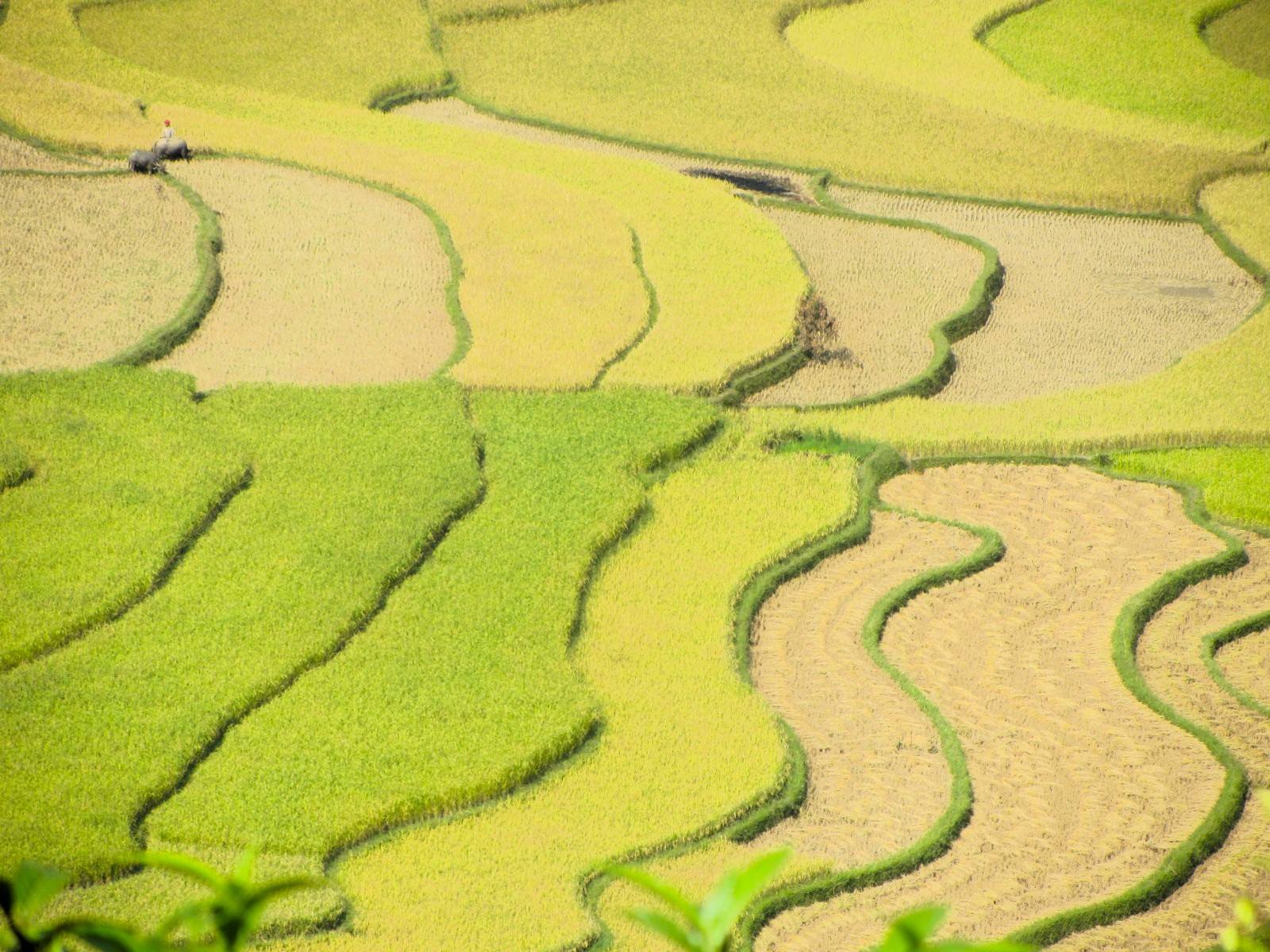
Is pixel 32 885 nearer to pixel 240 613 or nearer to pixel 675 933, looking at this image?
pixel 675 933

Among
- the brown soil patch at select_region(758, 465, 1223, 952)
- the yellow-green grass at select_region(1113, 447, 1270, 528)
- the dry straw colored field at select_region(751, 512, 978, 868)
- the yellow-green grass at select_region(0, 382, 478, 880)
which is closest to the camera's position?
the yellow-green grass at select_region(0, 382, 478, 880)

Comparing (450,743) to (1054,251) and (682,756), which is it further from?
(1054,251)

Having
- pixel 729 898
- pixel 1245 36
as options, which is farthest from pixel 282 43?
pixel 729 898

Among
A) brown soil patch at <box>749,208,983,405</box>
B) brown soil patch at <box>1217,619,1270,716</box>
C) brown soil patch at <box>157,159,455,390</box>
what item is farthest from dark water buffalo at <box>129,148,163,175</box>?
brown soil patch at <box>1217,619,1270,716</box>

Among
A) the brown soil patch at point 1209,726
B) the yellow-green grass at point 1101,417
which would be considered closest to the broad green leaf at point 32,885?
the brown soil patch at point 1209,726

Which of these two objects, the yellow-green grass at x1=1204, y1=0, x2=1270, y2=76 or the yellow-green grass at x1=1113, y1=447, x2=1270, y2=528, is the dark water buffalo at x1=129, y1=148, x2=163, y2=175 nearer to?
the yellow-green grass at x1=1113, y1=447, x2=1270, y2=528

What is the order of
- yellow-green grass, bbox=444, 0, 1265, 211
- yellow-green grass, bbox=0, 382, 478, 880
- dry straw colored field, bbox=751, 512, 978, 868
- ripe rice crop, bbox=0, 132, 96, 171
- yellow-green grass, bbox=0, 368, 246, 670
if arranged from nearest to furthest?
yellow-green grass, bbox=0, 382, 478, 880 → dry straw colored field, bbox=751, 512, 978, 868 → yellow-green grass, bbox=0, 368, 246, 670 → ripe rice crop, bbox=0, 132, 96, 171 → yellow-green grass, bbox=444, 0, 1265, 211

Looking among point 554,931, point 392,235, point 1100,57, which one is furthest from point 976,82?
point 554,931

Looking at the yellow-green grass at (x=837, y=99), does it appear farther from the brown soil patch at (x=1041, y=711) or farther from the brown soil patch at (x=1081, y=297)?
the brown soil patch at (x=1041, y=711)
